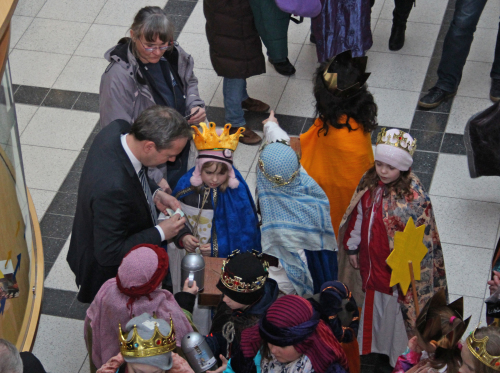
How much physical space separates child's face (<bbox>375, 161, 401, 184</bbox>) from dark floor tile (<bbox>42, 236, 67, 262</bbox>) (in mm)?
2436

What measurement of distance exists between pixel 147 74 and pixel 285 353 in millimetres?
2178

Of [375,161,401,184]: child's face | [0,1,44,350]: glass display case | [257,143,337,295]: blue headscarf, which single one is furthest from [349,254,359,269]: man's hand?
[0,1,44,350]: glass display case

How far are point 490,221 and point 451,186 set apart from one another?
1.36 ft

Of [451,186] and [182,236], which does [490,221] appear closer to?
[451,186]

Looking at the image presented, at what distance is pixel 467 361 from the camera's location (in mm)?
2479

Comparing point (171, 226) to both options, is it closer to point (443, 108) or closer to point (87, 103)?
point (87, 103)

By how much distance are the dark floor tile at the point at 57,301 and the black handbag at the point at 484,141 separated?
2865 millimetres

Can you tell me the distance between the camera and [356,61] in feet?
12.7

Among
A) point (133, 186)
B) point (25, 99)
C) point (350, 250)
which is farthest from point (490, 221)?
point (25, 99)

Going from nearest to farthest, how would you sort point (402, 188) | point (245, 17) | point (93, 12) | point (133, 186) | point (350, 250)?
point (133, 186)
point (402, 188)
point (350, 250)
point (245, 17)
point (93, 12)

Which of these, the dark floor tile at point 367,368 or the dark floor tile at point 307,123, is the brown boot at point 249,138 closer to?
the dark floor tile at point 307,123

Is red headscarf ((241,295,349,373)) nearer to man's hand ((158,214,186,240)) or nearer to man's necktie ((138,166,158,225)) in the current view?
man's hand ((158,214,186,240))

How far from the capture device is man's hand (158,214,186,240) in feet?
11.0

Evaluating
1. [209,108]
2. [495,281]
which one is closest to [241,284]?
[495,281]
